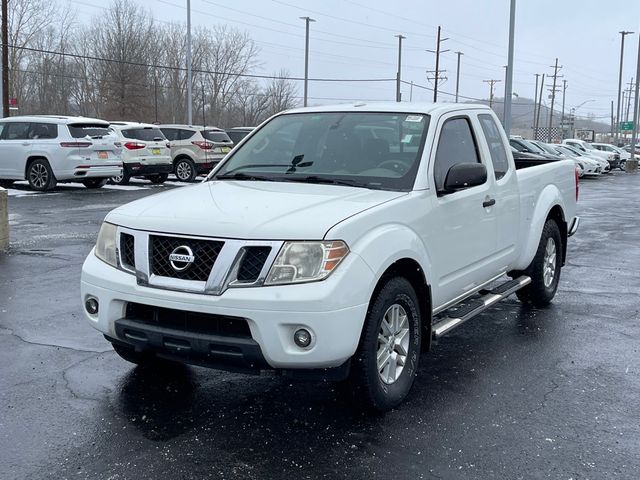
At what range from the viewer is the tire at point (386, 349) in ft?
12.7

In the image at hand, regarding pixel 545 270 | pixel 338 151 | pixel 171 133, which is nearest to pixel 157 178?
pixel 171 133

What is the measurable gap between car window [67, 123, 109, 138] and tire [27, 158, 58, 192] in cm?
102

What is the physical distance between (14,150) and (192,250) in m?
15.6

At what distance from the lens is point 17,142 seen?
1748cm

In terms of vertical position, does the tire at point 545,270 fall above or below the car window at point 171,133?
below

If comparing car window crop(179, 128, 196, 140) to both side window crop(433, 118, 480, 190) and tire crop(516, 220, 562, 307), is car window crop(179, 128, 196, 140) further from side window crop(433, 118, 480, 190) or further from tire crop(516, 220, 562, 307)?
side window crop(433, 118, 480, 190)

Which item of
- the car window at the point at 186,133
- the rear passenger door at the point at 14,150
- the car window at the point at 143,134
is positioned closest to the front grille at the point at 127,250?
the rear passenger door at the point at 14,150

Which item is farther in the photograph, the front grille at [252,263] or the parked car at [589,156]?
the parked car at [589,156]

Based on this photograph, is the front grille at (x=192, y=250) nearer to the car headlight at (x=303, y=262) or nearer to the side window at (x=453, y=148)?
the car headlight at (x=303, y=262)

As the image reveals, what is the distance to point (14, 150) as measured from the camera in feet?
57.4

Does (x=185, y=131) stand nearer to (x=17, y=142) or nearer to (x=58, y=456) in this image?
(x=17, y=142)

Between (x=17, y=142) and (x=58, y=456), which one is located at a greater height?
(x=17, y=142)

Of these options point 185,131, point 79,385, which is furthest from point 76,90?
point 79,385

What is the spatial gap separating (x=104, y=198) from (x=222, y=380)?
12756 millimetres
